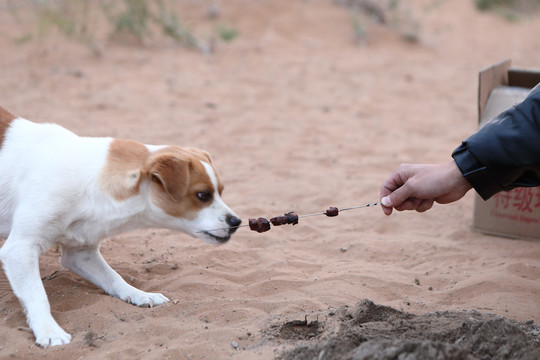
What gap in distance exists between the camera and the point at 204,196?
3.46 m

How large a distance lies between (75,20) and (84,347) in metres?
8.05

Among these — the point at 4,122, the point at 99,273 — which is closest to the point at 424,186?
the point at 99,273

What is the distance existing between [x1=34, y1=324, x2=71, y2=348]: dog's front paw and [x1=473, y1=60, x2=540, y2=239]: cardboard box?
10.3 feet

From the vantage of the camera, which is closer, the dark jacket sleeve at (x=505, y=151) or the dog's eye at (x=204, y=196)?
the dark jacket sleeve at (x=505, y=151)

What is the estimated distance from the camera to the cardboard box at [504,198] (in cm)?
442

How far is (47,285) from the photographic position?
12.4 ft

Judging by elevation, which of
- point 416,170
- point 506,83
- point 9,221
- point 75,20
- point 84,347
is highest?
point 75,20

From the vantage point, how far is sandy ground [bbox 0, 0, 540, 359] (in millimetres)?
3451

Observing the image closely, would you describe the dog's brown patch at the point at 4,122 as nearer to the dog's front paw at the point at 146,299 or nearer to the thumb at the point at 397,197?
the dog's front paw at the point at 146,299

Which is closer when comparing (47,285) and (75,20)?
(47,285)

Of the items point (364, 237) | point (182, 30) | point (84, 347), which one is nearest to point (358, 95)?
point (182, 30)

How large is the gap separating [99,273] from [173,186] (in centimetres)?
85

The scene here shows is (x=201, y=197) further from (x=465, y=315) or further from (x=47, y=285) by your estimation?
(x=465, y=315)

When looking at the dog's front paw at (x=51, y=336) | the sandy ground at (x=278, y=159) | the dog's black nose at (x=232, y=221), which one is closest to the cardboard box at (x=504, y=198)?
the sandy ground at (x=278, y=159)
